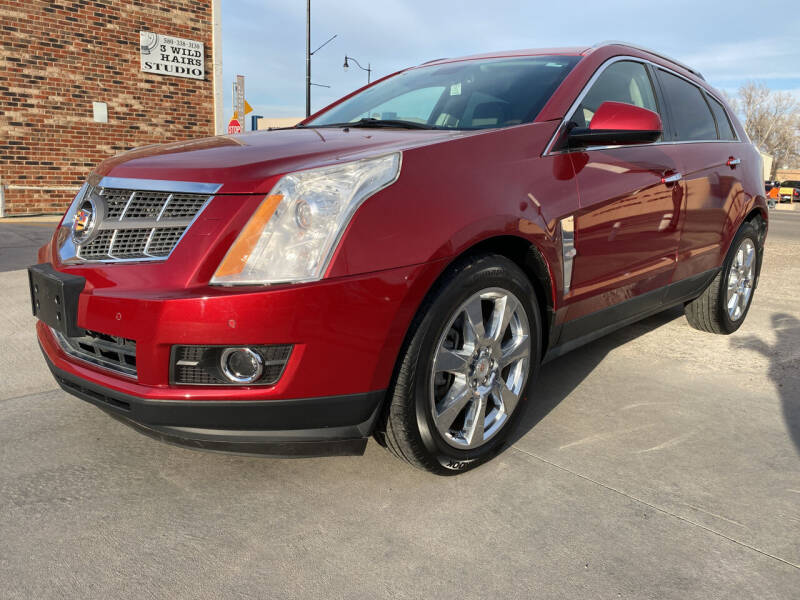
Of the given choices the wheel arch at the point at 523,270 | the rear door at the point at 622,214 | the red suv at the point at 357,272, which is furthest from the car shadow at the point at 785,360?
the wheel arch at the point at 523,270

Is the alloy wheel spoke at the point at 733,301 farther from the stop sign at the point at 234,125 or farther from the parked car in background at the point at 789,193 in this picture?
the parked car in background at the point at 789,193

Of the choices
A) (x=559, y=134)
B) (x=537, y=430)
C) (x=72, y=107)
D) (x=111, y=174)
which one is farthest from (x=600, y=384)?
(x=72, y=107)

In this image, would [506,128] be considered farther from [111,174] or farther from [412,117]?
[111,174]

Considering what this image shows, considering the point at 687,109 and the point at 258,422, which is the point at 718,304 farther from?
the point at 258,422

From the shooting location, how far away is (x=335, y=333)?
6.40ft

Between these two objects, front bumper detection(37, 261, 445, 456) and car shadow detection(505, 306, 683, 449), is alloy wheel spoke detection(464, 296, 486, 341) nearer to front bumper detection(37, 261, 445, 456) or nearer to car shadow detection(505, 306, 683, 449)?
front bumper detection(37, 261, 445, 456)

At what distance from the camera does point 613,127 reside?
8.93 feet

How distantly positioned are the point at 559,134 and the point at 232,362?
5.28 feet

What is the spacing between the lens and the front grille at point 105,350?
204 cm

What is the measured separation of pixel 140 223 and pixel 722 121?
3.82 meters

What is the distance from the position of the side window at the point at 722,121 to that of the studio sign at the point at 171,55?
39.6 feet

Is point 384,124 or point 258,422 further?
point 384,124

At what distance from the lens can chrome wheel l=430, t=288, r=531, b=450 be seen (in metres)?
2.32

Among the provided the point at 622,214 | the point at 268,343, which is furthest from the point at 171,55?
the point at 268,343
